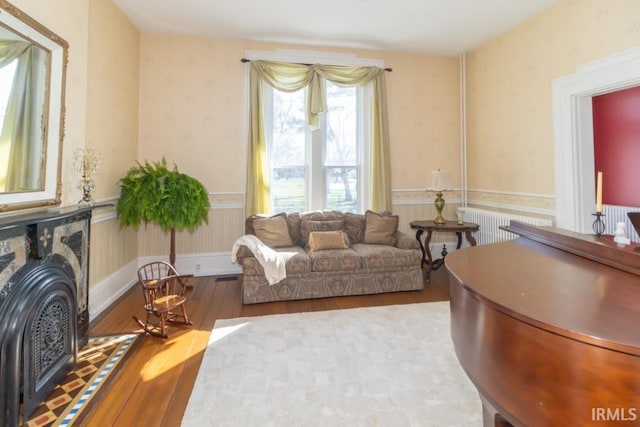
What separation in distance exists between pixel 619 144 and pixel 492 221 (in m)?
1.86

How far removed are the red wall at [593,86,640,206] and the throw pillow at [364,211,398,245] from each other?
2.94m

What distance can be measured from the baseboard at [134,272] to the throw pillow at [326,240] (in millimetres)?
1351

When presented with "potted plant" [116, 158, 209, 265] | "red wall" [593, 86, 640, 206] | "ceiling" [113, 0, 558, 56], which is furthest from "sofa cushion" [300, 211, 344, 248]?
"red wall" [593, 86, 640, 206]

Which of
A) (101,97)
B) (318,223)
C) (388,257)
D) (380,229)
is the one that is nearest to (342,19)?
(318,223)

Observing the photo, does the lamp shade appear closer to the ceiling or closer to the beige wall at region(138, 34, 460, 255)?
the beige wall at region(138, 34, 460, 255)

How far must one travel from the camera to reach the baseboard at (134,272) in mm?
3176

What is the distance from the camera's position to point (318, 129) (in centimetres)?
469

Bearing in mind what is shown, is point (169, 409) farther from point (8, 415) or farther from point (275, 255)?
point (275, 255)

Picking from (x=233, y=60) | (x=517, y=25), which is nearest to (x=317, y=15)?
(x=233, y=60)

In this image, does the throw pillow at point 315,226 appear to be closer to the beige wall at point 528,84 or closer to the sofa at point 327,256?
the sofa at point 327,256

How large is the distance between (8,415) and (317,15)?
4290mm

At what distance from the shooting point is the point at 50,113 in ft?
7.45

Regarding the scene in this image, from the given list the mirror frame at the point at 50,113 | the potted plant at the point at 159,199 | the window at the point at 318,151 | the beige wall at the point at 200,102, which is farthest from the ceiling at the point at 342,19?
the potted plant at the point at 159,199

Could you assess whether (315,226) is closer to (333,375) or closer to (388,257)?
(388,257)
